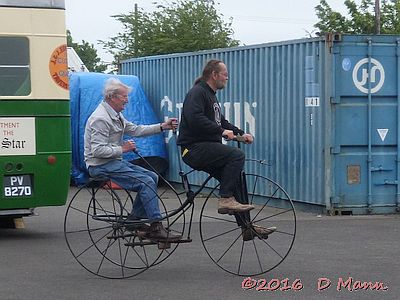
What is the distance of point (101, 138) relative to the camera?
9.94 meters

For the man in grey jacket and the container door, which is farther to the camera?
the container door

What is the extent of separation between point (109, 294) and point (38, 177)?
13.2 ft

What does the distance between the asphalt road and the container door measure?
9.22 ft

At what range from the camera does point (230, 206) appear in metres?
9.76

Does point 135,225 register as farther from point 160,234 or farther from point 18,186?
point 18,186

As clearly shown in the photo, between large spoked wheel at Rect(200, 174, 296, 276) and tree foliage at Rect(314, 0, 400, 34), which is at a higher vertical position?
tree foliage at Rect(314, 0, 400, 34)

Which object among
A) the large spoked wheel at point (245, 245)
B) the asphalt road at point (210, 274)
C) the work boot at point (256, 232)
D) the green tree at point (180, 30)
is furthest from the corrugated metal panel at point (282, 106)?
the green tree at point (180, 30)

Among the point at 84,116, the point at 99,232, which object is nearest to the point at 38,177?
the point at 99,232

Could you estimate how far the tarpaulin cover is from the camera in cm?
2191

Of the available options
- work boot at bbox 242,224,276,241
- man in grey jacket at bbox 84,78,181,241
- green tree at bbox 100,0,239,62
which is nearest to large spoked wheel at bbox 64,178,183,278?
man in grey jacket at bbox 84,78,181,241

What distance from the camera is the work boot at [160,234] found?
988 cm

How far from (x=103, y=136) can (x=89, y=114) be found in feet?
39.8

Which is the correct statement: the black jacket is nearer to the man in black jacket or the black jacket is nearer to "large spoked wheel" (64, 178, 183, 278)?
the man in black jacket

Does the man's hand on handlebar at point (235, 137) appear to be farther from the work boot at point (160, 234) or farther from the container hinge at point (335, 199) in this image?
the container hinge at point (335, 199)
